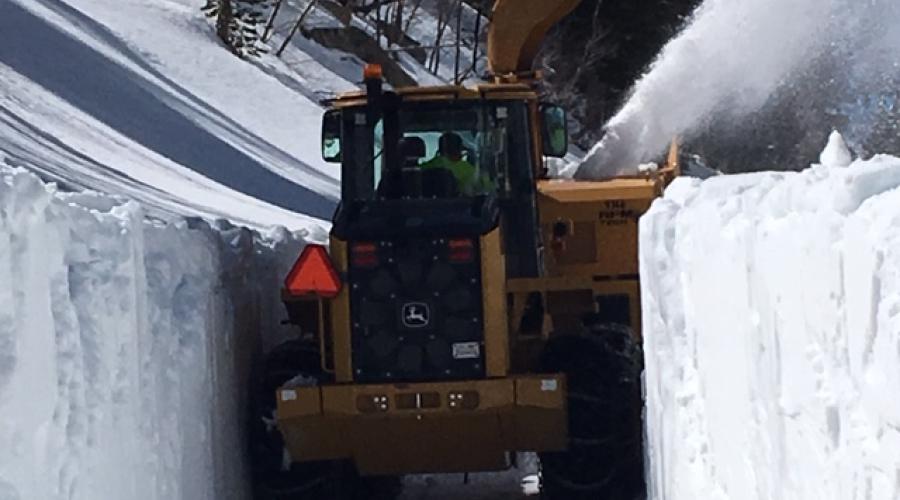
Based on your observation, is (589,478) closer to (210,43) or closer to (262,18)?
(210,43)

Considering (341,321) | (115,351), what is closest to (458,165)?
(341,321)

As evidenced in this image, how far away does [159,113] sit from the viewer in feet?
101

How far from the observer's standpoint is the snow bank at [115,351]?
6.04 meters

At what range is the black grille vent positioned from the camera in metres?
9.08

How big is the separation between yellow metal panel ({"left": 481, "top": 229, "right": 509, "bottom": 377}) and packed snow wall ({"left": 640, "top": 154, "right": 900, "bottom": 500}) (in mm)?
1731

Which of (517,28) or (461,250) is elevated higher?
(517,28)

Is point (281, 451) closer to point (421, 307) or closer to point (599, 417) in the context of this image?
point (421, 307)

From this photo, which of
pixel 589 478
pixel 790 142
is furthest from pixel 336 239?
pixel 790 142

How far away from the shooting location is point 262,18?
40.2 m

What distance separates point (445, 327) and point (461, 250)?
1.26 ft

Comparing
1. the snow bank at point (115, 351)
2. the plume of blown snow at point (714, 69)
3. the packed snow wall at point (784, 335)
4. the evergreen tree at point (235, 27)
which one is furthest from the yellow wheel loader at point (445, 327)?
the evergreen tree at point (235, 27)

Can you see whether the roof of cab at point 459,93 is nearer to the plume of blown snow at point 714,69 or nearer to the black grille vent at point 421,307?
the black grille vent at point 421,307

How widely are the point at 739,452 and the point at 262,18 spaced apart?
35449 millimetres

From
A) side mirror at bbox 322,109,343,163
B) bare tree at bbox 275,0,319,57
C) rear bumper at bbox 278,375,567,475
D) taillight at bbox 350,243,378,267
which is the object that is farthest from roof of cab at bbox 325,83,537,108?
bare tree at bbox 275,0,319,57
